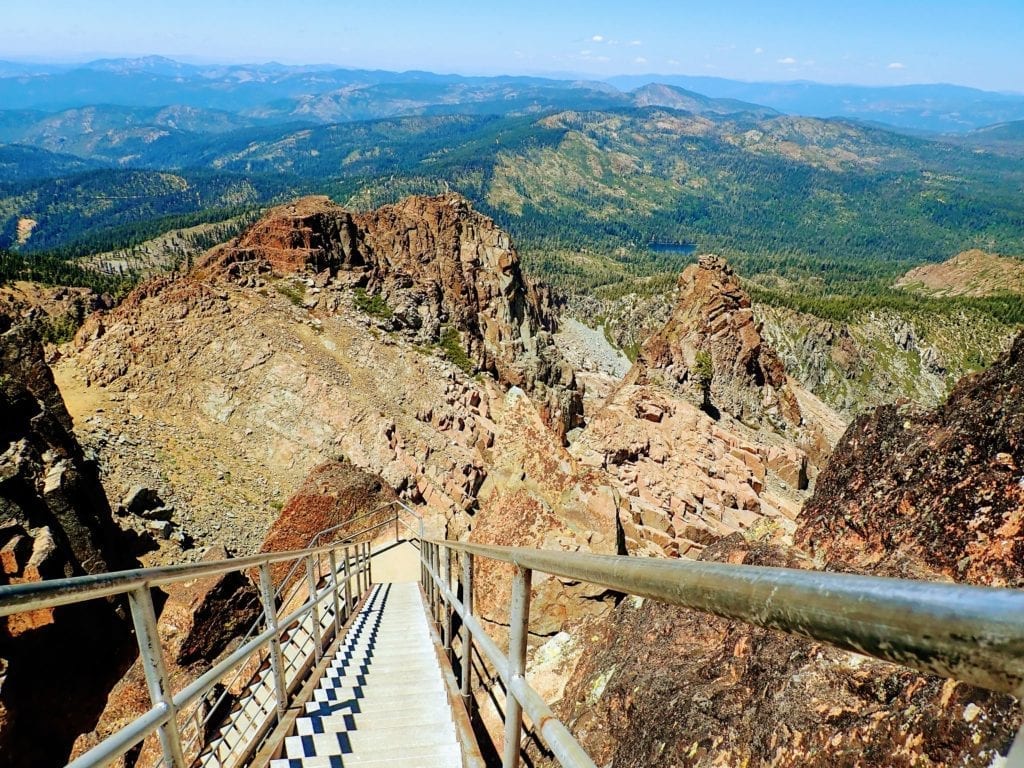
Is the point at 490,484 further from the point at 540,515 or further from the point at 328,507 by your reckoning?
the point at 328,507

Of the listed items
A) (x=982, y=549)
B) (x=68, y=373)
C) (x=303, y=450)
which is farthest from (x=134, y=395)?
(x=982, y=549)

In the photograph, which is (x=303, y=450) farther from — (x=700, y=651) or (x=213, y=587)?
(x=700, y=651)

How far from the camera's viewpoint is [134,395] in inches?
864

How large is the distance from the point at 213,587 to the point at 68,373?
15.6 metres

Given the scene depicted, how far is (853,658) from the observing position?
4305 millimetres

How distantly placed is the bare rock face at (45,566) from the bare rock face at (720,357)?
36359 millimetres

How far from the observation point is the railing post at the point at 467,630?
164 inches

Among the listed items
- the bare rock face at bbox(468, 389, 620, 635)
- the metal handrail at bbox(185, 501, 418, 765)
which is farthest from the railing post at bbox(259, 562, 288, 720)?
the bare rock face at bbox(468, 389, 620, 635)

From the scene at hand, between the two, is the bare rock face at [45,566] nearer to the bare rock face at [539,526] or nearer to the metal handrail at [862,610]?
the bare rock face at [539,526]

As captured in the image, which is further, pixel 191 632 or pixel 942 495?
pixel 191 632

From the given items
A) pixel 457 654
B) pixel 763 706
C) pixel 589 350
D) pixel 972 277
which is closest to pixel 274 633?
pixel 763 706

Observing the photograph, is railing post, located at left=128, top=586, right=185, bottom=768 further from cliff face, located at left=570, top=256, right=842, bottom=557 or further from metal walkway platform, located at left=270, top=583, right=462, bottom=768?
cliff face, located at left=570, top=256, right=842, bottom=557

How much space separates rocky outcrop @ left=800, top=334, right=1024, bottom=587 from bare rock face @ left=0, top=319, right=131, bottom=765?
1044 centimetres

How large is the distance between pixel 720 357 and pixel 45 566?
167ft
